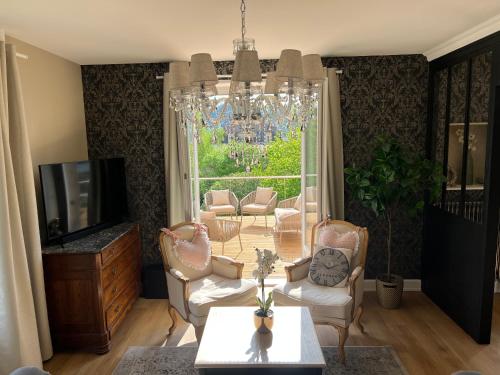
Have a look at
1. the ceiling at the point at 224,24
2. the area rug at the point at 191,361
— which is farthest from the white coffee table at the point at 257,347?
the ceiling at the point at 224,24

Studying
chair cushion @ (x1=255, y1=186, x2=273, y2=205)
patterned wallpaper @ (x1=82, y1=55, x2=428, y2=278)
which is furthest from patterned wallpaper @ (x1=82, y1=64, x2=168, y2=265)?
chair cushion @ (x1=255, y1=186, x2=273, y2=205)

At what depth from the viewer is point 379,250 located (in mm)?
4367

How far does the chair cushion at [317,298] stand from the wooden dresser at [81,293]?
1.53 m

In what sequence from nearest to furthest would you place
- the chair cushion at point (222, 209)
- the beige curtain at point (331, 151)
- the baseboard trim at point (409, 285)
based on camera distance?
the beige curtain at point (331, 151), the baseboard trim at point (409, 285), the chair cushion at point (222, 209)

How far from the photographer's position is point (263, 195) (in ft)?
22.3

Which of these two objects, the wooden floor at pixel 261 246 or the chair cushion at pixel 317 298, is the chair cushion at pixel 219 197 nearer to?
the wooden floor at pixel 261 246

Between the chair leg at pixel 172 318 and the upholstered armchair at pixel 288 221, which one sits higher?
the upholstered armchair at pixel 288 221

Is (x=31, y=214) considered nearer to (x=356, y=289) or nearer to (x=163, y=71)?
(x=163, y=71)

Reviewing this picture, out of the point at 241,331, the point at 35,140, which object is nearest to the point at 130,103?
the point at 35,140

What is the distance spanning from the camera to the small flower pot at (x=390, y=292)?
3.91 meters

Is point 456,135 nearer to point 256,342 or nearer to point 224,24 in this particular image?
point 224,24

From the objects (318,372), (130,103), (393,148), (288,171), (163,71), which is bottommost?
(318,372)

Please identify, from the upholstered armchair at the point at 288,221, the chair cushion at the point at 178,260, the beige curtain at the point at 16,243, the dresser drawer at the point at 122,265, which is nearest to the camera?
the beige curtain at the point at 16,243

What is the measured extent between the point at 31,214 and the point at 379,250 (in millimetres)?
3606
